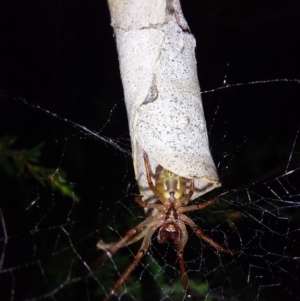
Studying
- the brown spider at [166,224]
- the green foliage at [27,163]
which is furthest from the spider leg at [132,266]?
the green foliage at [27,163]

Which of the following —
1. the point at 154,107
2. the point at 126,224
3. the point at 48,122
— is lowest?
the point at 126,224

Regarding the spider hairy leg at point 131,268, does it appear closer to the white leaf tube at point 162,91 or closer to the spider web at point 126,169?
the spider web at point 126,169

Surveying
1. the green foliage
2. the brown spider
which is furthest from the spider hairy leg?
the green foliage

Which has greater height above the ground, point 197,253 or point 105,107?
point 105,107

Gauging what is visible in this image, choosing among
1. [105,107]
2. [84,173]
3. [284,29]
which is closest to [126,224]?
[84,173]

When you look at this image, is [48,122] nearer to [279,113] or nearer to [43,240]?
[43,240]

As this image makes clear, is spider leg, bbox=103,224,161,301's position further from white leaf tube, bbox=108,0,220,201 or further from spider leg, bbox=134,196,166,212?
white leaf tube, bbox=108,0,220,201
